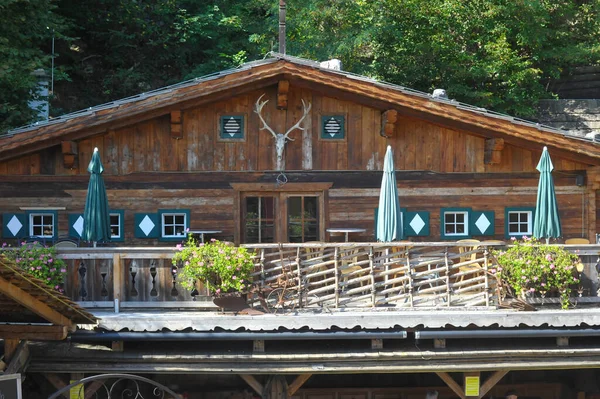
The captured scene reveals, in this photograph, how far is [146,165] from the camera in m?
16.5

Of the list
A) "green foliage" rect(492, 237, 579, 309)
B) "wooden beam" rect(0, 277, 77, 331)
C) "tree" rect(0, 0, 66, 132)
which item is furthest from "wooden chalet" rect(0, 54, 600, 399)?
"tree" rect(0, 0, 66, 132)

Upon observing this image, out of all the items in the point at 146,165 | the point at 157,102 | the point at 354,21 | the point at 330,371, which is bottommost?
the point at 330,371

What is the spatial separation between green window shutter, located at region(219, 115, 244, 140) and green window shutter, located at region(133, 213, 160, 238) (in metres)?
2.13

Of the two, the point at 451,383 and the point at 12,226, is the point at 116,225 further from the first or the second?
the point at 451,383

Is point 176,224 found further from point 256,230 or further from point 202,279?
point 202,279

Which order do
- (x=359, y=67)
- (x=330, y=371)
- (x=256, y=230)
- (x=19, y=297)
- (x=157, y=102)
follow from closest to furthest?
(x=19, y=297), (x=330, y=371), (x=157, y=102), (x=256, y=230), (x=359, y=67)

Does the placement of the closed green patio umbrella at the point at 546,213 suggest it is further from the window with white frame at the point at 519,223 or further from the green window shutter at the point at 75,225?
the green window shutter at the point at 75,225

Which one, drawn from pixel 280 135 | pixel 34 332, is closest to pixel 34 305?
pixel 34 332

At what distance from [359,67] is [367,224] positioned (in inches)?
456

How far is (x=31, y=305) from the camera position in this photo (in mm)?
10477

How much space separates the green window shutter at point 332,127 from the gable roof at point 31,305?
6.91 m

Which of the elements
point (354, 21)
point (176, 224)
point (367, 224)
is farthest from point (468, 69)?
point (176, 224)

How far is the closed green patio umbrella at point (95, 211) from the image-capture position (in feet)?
45.0

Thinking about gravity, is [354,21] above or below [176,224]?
above
